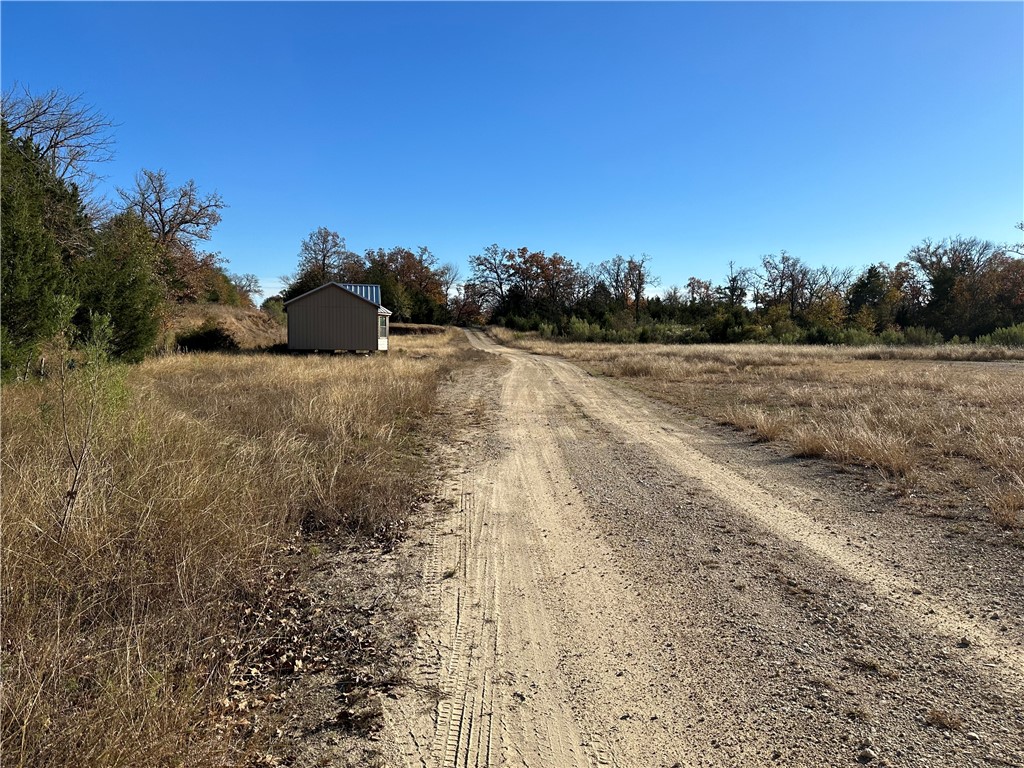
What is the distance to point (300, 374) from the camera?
55.3 ft

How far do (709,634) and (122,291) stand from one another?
72.4ft

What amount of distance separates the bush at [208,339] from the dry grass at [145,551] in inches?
1176

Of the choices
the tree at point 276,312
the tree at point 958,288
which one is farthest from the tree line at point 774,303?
the tree at point 276,312

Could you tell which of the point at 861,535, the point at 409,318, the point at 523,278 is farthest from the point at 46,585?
the point at 523,278

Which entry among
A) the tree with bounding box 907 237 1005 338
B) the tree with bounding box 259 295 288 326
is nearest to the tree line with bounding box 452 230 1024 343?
the tree with bounding box 907 237 1005 338

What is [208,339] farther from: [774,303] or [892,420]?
[774,303]

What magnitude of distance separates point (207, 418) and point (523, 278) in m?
81.8

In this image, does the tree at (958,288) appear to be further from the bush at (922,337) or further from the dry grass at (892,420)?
the dry grass at (892,420)

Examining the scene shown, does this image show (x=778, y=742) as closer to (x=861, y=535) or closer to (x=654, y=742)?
(x=654, y=742)

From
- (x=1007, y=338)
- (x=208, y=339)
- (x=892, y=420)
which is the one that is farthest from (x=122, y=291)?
(x=1007, y=338)

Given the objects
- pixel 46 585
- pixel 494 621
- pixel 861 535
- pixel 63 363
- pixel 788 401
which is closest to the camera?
pixel 46 585

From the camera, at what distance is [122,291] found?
18.6 metres

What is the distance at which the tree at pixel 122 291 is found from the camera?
17406 mm

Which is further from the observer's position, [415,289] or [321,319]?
[415,289]
